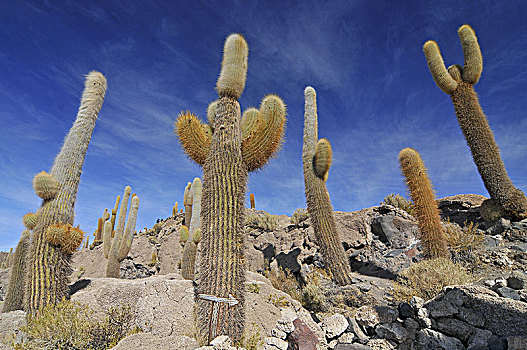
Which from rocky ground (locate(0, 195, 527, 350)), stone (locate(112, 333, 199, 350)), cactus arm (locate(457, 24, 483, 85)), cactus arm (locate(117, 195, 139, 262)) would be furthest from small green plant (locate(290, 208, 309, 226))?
stone (locate(112, 333, 199, 350))

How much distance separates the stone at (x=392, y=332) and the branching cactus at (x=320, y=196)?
247 centimetres

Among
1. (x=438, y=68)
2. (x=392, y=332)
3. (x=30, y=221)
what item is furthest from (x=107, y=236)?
(x=438, y=68)

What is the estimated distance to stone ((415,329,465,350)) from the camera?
451cm

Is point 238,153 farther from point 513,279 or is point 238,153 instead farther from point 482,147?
point 482,147

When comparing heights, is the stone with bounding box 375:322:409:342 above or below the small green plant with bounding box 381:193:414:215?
below

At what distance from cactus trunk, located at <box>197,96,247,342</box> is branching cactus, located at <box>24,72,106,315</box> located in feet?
9.56

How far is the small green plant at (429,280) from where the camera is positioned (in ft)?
19.4

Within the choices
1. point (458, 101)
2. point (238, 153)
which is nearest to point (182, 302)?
point (238, 153)

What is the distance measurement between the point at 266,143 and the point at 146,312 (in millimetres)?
3872

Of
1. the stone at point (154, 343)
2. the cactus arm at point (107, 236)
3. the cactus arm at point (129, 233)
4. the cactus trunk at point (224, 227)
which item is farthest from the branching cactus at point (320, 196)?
the cactus arm at point (107, 236)

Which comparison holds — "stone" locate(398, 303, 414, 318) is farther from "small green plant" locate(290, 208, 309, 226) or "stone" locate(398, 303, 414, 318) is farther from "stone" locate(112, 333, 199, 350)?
"small green plant" locate(290, 208, 309, 226)

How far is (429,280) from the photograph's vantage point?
6.09m

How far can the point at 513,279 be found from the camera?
15.3 feet

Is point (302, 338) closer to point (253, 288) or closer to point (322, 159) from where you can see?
point (253, 288)
